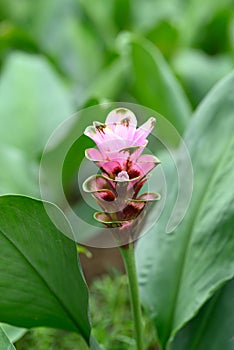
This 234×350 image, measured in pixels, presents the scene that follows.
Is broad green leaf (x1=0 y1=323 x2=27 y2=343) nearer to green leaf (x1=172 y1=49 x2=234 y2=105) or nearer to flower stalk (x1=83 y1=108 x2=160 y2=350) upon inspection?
flower stalk (x1=83 y1=108 x2=160 y2=350)

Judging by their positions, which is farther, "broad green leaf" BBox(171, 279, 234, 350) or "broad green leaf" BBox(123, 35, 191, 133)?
"broad green leaf" BBox(123, 35, 191, 133)

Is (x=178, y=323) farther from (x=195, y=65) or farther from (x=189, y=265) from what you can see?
(x=195, y=65)

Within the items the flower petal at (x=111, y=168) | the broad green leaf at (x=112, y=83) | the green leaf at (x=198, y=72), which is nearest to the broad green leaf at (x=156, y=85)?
the broad green leaf at (x=112, y=83)

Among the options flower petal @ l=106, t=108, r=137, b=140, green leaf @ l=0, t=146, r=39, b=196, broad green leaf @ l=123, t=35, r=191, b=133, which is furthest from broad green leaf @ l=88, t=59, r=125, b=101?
flower petal @ l=106, t=108, r=137, b=140

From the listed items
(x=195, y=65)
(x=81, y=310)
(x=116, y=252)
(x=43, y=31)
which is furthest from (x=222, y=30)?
(x=81, y=310)

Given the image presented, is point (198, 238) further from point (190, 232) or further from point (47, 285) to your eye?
point (47, 285)

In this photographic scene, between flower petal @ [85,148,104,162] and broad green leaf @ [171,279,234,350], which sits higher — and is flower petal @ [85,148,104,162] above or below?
above

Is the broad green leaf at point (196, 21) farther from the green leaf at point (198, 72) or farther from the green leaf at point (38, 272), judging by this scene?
the green leaf at point (38, 272)
